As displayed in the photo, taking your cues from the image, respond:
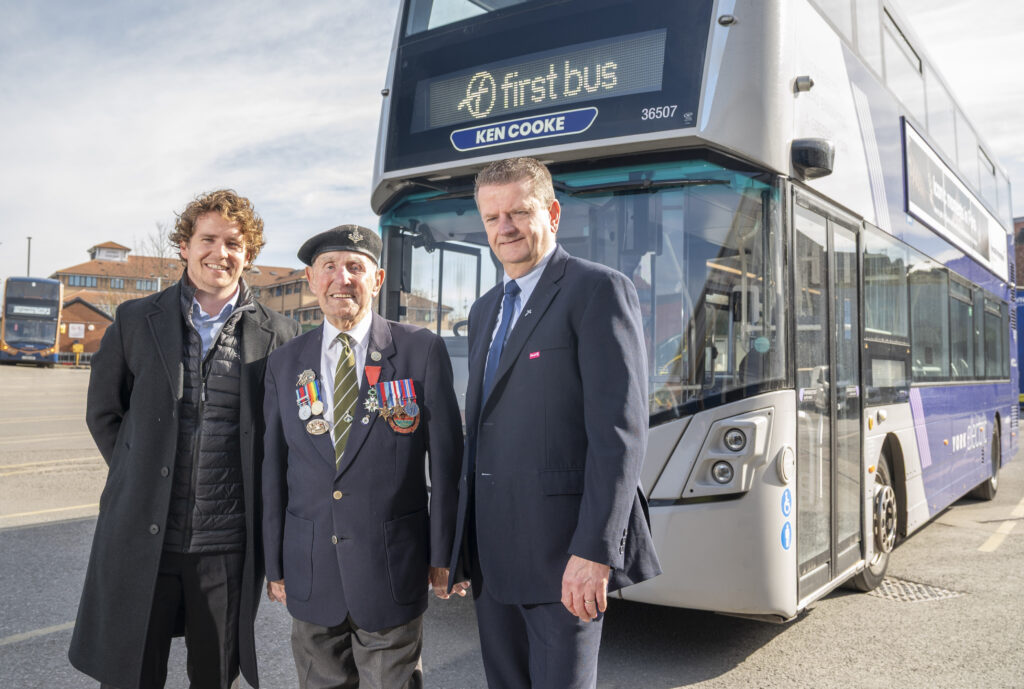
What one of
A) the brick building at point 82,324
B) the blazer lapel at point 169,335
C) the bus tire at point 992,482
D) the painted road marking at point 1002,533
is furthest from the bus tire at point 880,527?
the brick building at point 82,324

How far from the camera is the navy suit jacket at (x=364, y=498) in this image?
8.47ft

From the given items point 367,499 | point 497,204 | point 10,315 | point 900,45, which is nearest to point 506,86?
point 497,204

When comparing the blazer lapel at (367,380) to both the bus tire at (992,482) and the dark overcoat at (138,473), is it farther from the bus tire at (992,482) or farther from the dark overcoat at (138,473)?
the bus tire at (992,482)

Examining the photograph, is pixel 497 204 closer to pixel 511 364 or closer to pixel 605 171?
pixel 511 364

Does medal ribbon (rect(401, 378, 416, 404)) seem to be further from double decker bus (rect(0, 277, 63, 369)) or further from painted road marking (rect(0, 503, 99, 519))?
double decker bus (rect(0, 277, 63, 369))

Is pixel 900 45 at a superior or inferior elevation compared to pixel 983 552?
superior

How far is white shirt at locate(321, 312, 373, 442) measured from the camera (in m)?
2.74

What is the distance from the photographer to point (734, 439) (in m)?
3.93

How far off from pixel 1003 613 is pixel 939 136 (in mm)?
4334

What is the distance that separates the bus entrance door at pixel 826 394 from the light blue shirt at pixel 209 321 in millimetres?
2762

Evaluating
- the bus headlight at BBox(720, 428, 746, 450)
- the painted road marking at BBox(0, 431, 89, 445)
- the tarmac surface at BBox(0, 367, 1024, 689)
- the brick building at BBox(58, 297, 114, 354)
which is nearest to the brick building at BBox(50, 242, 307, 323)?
the brick building at BBox(58, 297, 114, 354)

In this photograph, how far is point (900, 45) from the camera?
6.45 m

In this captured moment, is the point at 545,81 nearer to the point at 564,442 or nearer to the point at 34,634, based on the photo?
the point at 564,442

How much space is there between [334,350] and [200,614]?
0.99m
